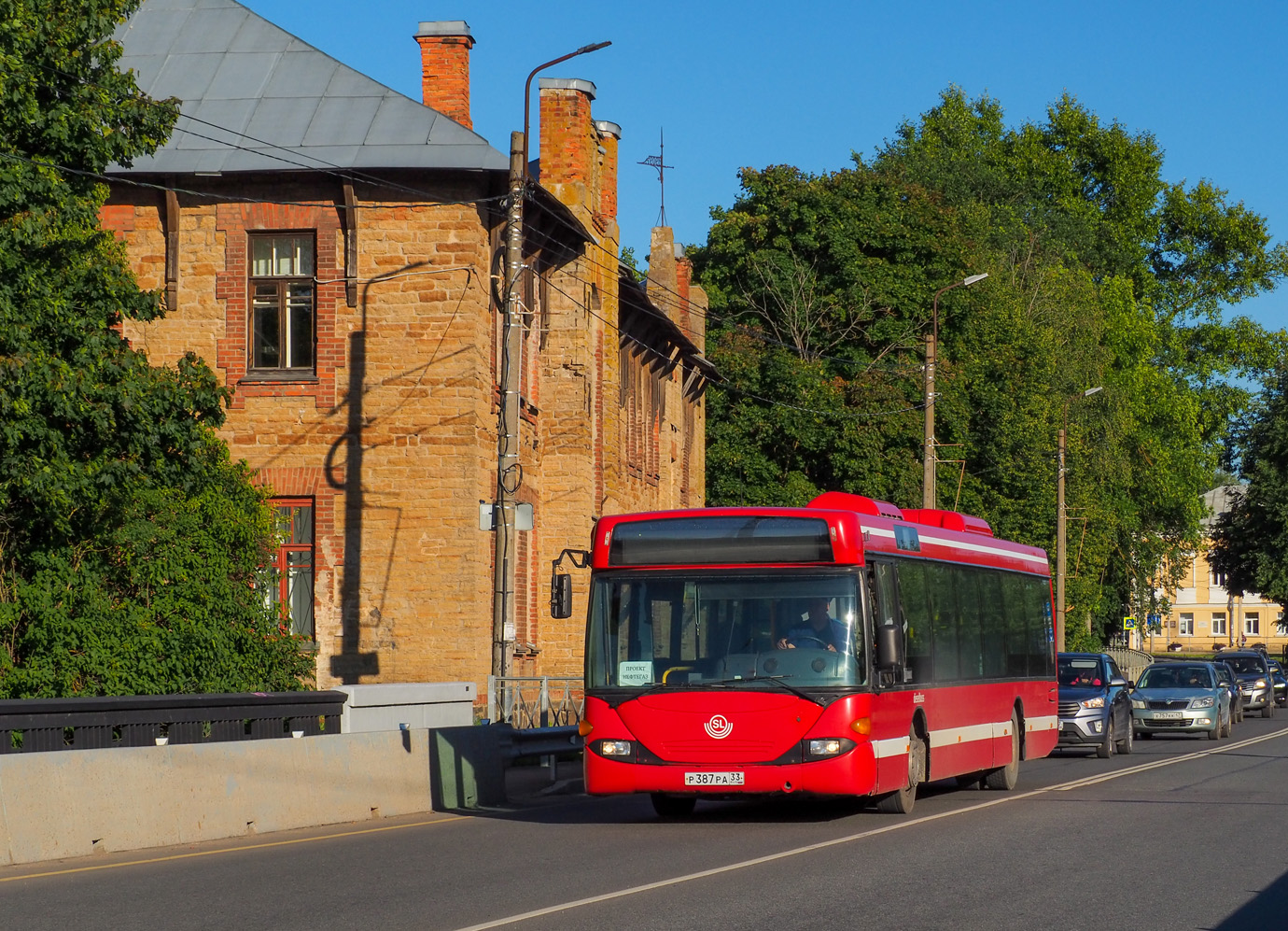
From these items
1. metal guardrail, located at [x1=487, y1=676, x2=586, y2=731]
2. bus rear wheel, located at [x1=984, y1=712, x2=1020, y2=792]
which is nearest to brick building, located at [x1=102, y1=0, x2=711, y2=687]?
metal guardrail, located at [x1=487, y1=676, x2=586, y2=731]

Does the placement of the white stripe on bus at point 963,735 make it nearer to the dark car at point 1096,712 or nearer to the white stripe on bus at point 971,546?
the white stripe on bus at point 971,546

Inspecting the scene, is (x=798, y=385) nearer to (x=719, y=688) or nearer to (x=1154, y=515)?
(x=1154, y=515)

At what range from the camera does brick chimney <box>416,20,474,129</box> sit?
91.9 ft

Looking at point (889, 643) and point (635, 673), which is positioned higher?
point (889, 643)

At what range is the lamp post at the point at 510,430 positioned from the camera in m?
19.4

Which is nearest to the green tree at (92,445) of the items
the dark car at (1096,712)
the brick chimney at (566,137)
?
the brick chimney at (566,137)

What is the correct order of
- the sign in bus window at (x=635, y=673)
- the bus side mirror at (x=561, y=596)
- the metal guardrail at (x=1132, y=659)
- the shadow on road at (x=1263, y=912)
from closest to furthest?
the shadow on road at (x=1263, y=912) → the sign in bus window at (x=635, y=673) → the bus side mirror at (x=561, y=596) → the metal guardrail at (x=1132, y=659)

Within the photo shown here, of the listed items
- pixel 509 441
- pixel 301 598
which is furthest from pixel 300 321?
pixel 509 441

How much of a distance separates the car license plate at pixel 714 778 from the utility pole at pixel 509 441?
553 centimetres

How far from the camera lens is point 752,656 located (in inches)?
555

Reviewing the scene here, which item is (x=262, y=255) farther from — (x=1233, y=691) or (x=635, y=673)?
(x=1233, y=691)

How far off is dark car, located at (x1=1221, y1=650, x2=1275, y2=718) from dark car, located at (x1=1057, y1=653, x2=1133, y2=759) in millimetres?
17527

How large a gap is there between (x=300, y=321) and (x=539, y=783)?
9.13 meters

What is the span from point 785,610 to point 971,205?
137 ft
